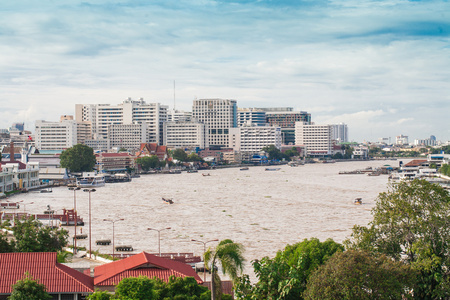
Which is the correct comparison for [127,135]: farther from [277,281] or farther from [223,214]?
A: [277,281]

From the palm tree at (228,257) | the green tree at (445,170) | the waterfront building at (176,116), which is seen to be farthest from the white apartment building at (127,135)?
the palm tree at (228,257)

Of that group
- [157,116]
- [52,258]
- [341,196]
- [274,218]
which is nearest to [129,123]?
[157,116]

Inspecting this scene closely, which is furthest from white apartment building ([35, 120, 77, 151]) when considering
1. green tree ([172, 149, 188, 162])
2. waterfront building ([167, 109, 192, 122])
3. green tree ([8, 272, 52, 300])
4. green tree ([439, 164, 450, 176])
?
green tree ([8, 272, 52, 300])

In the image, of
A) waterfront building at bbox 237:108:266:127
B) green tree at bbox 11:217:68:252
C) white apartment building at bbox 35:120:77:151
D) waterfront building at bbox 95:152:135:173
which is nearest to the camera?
green tree at bbox 11:217:68:252

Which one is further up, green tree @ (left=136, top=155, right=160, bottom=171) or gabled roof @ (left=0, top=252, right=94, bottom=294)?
green tree @ (left=136, top=155, right=160, bottom=171)

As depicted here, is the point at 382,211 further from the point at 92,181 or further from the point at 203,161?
the point at 203,161

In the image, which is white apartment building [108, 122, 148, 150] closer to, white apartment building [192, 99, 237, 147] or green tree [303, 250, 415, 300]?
white apartment building [192, 99, 237, 147]

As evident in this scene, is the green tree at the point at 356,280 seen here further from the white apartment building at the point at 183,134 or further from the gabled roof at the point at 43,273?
the white apartment building at the point at 183,134
